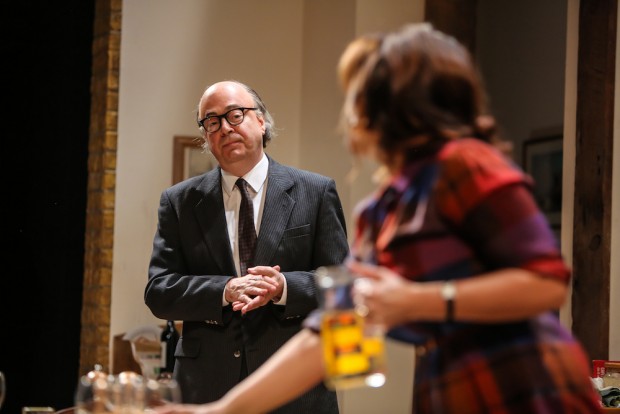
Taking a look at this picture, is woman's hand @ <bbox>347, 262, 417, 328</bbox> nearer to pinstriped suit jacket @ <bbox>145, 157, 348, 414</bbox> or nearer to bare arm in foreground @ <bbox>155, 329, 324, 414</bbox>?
bare arm in foreground @ <bbox>155, 329, 324, 414</bbox>

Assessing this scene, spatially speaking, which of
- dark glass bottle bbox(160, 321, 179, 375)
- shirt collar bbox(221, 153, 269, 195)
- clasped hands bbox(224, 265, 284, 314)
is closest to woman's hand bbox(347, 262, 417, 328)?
clasped hands bbox(224, 265, 284, 314)

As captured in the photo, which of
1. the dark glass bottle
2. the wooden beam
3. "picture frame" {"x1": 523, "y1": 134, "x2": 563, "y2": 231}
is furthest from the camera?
"picture frame" {"x1": 523, "y1": 134, "x2": 563, "y2": 231}

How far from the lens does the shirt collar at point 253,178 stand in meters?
3.11

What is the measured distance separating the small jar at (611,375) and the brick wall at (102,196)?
118 inches

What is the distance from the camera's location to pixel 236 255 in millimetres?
3051

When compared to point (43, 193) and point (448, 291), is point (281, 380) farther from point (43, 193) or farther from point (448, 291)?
point (43, 193)

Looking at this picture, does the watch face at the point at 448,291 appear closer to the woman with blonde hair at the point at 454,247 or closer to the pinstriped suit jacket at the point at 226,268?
the woman with blonde hair at the point at 454,247

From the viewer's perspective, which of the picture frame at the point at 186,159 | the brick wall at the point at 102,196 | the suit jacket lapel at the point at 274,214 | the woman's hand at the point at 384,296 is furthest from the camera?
the picture frame at the point at 186,159

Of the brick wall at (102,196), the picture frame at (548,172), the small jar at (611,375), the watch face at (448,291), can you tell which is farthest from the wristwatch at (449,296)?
the picture frame at (548,172)

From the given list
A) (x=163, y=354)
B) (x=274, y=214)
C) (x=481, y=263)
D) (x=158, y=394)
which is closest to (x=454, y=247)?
(x=481, y=263)

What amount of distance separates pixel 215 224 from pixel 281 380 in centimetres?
149

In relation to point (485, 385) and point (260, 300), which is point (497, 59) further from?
point (485, 385)

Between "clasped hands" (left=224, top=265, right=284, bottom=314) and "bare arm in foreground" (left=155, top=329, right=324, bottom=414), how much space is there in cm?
120

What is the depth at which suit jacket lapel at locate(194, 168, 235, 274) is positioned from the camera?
302 cm
